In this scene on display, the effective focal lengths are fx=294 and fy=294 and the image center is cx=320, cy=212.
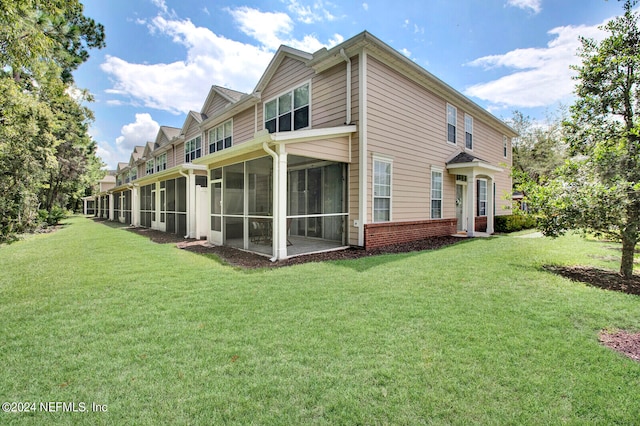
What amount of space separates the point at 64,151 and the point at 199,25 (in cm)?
1558

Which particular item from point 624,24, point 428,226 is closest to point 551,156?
point 428,226

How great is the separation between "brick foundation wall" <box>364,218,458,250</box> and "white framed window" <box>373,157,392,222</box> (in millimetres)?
301

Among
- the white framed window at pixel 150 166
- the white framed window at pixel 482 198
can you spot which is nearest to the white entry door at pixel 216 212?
the white framed window at pixel 482 198

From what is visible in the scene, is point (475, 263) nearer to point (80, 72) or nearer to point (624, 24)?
point (624, 24)

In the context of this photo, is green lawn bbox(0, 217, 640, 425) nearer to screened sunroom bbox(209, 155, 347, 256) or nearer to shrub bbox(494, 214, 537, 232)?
screened sunroom bbox(209, 155, 347, 256)

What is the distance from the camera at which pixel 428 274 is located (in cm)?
563

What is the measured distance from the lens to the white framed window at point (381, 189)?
8961mm

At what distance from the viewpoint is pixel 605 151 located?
5.40m

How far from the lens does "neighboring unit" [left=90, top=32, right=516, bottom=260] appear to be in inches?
327

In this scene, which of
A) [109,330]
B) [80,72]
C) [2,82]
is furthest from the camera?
[80,72]

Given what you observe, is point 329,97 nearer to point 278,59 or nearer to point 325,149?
point 325,149

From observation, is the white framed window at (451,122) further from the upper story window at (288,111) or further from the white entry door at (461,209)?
the upper story window at (288,111)

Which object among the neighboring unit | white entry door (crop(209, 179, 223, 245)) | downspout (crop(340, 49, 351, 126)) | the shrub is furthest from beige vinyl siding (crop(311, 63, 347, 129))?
the shrub

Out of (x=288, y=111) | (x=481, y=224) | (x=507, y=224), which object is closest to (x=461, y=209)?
(x=481, y=224)
